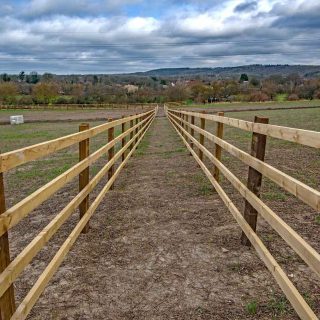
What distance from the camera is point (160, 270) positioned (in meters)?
3.78

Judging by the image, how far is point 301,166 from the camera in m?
8.57

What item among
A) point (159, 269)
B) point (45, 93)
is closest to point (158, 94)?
point (45, 93)

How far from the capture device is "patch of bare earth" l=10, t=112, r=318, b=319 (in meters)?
3.09

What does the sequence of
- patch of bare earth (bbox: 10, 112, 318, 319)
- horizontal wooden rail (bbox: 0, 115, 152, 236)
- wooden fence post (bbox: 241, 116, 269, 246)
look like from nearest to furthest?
horizontal wooden rail (bbox: 0, 115, 152, 236) < patch of bare earth (bbox: 10, 112, 318, 319) < wooden fence post (bbox: 241, 116, 269, 246)

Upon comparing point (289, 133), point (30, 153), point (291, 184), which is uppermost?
point (289, 133)

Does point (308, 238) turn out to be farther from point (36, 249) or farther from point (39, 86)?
point (39, 86)

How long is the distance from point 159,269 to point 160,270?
0.03m

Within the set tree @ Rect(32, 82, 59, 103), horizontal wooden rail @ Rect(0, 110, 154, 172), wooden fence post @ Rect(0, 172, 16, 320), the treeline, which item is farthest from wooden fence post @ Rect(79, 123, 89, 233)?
tree @ Rect(32, 82, 59, 103)

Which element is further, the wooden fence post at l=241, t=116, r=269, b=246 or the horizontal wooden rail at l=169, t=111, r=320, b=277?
the wooden fence post at l=241, t=116, r=269, b=246

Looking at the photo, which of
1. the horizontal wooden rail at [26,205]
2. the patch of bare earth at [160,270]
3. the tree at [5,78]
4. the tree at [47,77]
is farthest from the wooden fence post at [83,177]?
the tree at [5,78]

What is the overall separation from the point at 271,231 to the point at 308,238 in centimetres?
44

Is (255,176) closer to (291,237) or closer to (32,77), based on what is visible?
(291,237)

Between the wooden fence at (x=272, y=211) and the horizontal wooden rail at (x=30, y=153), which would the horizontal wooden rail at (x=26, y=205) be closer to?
the horizontal wooden rail at (x=30, y=153)

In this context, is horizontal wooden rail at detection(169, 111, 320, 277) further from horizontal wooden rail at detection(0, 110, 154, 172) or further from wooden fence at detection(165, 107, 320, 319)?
horizontal wooden rail at detection(0, 110, 154, 172)
